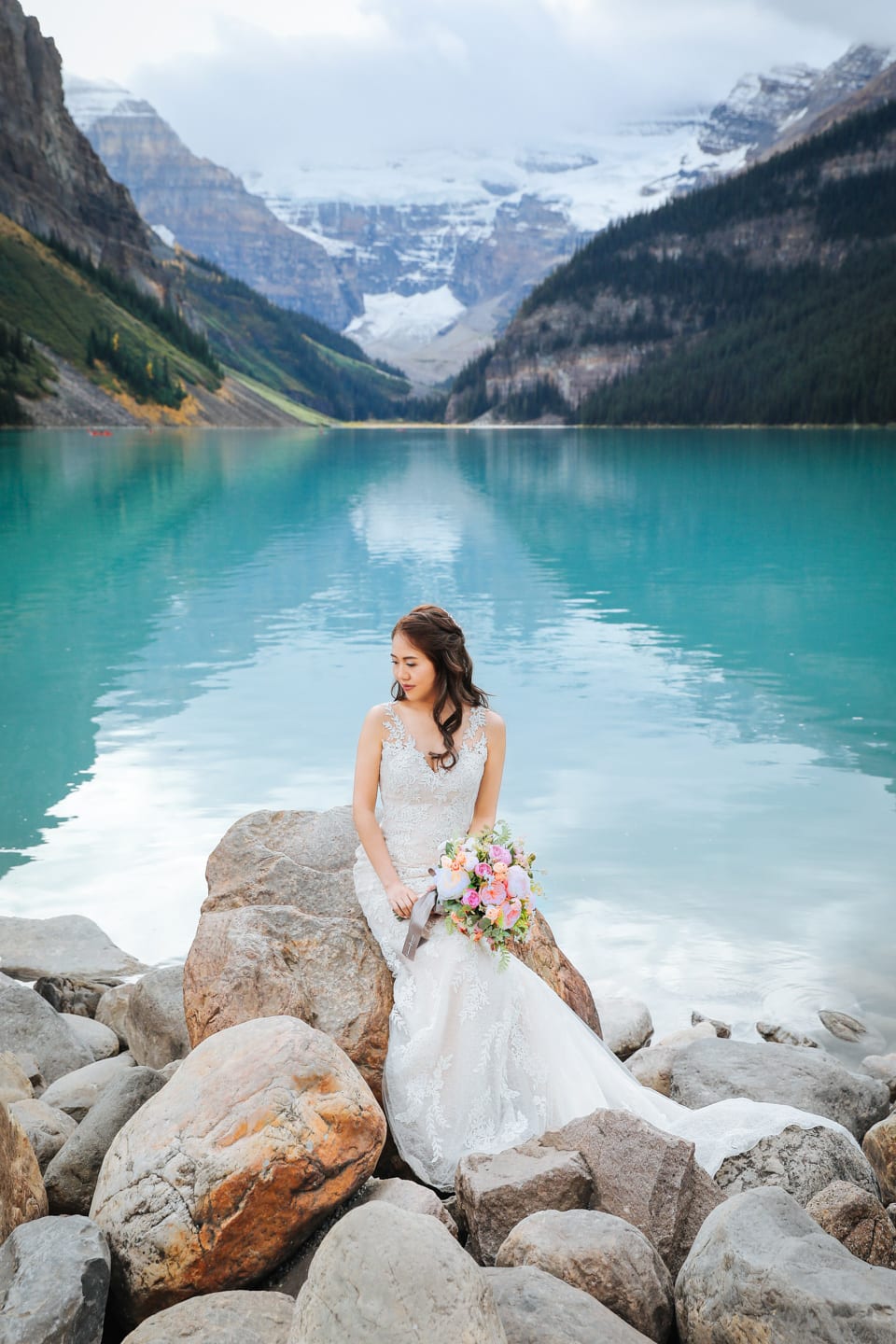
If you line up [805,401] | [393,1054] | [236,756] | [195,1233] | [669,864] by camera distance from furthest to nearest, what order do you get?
[805,401] → [236,756] → [669,864] → [393,1054] → [195,1233]

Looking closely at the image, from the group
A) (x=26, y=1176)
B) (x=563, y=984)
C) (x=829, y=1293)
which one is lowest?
(x=563, y=984)

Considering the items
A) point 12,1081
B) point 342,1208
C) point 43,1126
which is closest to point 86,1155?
point 43,1126

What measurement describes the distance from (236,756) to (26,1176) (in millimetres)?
12086

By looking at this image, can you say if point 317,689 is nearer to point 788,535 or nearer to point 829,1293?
point 829,1293

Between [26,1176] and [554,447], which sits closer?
[26,1176]

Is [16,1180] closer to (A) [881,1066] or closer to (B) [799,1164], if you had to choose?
(B) [799,1164]

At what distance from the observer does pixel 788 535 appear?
141ft

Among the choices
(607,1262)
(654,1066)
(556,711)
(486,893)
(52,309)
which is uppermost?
(52,309)

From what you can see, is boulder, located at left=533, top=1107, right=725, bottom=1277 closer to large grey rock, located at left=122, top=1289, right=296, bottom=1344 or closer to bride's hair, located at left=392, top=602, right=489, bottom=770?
large grey rock, located at left=122, top=1289, right=296, bottom=1344

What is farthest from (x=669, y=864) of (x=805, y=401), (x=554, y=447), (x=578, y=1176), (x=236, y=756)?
(x=805, y=401)

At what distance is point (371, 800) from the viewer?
6.69 m

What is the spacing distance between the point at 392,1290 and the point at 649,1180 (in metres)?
1.97

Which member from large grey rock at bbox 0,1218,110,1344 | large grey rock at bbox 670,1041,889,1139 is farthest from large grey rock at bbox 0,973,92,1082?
large grey rock at bbox 670,1041,889,1139

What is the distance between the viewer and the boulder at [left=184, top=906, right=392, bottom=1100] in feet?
20.2
